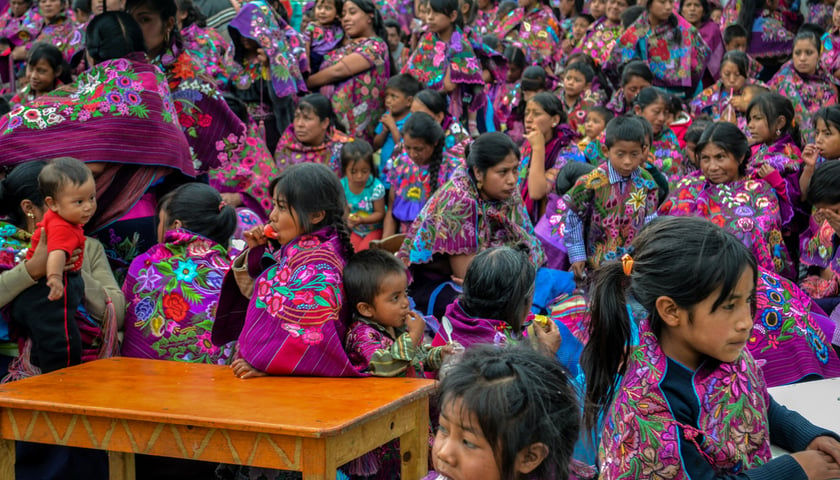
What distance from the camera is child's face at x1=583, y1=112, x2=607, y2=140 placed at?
6.25 metres

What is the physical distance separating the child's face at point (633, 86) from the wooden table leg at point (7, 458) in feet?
17.4

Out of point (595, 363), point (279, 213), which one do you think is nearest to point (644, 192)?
point (279, 213)

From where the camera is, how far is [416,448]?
2.79m

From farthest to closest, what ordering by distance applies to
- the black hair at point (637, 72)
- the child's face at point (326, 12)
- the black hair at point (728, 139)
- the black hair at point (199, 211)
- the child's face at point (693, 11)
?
the child's face at point (693, 11), the child's face at point (326, 12), the black hair at point (637, 72), the black hair at point (728, 139), the black hair at point (199, 211)

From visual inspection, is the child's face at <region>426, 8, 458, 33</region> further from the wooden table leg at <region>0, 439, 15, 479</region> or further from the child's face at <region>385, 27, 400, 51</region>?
the wooden table leg at <region>0, 439, 15, 479</region>

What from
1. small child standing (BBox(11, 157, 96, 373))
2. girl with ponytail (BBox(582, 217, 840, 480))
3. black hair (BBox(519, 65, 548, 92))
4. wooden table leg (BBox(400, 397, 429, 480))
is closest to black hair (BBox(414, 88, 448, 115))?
black hair (BBox(519, 65, 548, 92))

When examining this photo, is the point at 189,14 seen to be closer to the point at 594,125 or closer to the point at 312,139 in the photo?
the point at 312,139

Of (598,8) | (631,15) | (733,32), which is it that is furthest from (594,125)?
(598,8)

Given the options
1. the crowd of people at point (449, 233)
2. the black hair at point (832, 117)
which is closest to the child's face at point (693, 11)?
the crowd of people at point (449, 233)

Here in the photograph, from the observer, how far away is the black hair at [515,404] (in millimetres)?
1863

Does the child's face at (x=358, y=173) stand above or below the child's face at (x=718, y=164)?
below

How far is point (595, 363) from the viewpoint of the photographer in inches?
88.0

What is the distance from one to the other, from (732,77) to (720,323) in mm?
5399

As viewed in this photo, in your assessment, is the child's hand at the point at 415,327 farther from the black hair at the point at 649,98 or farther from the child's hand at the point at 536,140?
the black hair at the point at 649,98
